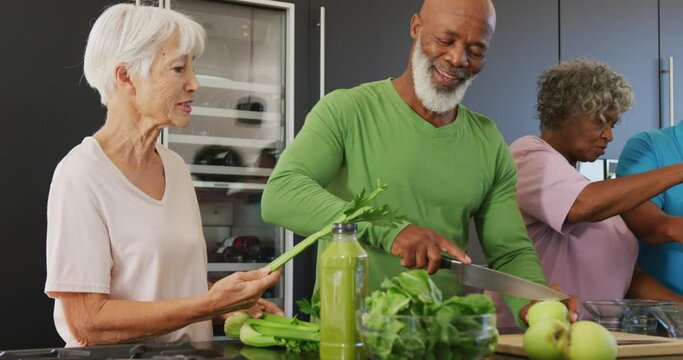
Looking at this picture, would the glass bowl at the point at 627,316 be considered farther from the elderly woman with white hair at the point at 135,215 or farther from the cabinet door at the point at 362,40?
the cabinet door at the point at 362,40

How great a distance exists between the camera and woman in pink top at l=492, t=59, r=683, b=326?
195cm

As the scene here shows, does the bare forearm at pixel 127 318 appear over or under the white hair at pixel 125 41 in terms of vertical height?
under

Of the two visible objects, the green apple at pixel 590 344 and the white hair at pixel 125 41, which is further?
the white hair at pixel 125 41

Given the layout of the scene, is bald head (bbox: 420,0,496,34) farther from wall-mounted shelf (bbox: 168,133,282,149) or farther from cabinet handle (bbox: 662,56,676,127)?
cabinet handle (bbox: 662,56,676,127)

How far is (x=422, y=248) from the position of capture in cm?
122

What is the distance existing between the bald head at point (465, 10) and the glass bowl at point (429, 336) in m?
0.87

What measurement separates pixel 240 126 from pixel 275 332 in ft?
6.58

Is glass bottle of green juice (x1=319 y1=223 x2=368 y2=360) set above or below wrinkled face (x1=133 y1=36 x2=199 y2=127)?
below

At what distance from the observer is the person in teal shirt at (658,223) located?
6.73 ft

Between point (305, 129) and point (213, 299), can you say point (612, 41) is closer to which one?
point (305, 129)

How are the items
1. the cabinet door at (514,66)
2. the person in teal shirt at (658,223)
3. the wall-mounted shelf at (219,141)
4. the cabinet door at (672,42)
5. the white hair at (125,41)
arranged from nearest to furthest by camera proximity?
the white hair at (125,41)
the person in teal shirt at (658,223)
the wall-mounted shelf at (219,141)
the cabinet door at (514,66)
the cabinet door at (672,42)

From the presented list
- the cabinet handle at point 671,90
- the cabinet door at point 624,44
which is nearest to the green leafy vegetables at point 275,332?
the cabinet door at point 624,44

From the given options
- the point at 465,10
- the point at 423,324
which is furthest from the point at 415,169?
the point at 423,324

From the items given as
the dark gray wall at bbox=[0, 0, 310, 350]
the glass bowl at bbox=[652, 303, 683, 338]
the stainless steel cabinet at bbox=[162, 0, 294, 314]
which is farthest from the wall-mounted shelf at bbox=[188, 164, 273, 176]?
the glass bowl at bbox=[652, 303, 683, 338]
